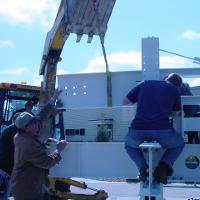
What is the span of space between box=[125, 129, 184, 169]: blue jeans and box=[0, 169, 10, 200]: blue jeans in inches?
96.0

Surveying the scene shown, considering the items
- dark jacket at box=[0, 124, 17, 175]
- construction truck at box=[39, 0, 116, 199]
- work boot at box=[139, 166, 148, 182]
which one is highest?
construction truck at box=[39, 0, 116, 199]

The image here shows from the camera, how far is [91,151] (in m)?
7.12

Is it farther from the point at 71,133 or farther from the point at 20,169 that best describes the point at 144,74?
the point at 71,133

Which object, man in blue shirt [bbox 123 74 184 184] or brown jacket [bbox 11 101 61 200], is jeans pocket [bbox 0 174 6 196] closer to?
brown jacket [bbox 11 101 61 200]

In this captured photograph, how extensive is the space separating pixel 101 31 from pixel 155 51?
13.1 feet

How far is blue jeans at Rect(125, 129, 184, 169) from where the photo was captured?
6285 millimetres

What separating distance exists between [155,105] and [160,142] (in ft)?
1.48

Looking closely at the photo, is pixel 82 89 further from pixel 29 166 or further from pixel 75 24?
pixel 75 24

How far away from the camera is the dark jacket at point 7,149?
7820mm

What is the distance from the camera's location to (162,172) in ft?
20.1

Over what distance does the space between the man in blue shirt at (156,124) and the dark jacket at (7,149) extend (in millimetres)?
2145

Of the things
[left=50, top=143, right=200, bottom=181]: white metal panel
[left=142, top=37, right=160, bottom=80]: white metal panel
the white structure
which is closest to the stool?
the white structure

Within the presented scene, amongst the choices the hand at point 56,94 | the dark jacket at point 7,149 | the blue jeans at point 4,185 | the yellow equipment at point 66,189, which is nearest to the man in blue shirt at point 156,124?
the hand at point 56,94

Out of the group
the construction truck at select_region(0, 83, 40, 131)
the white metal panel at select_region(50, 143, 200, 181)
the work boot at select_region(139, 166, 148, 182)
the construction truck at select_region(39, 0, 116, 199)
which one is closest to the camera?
the work boot at select_region(139, 166, 148, 182)
